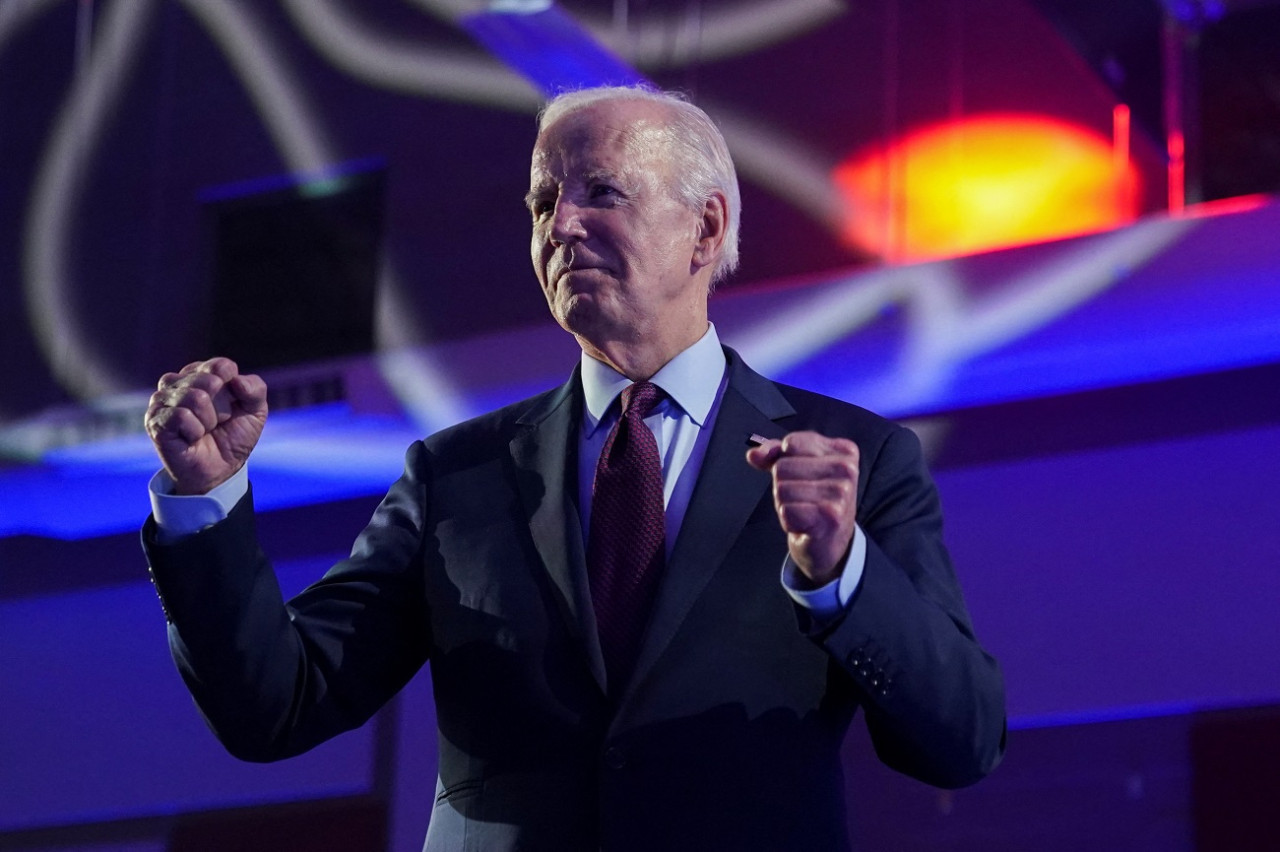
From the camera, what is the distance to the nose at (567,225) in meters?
1.62

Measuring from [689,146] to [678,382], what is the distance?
0.90 feet

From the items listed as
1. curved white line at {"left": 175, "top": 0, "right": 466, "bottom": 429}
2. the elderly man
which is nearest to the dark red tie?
the elderly man

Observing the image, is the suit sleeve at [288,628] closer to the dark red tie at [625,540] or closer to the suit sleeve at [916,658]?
the dark red tie at [625,540]

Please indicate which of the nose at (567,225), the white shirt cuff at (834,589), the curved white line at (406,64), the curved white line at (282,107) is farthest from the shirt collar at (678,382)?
the curved white line at (406,64)

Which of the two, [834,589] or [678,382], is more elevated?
[678,382]

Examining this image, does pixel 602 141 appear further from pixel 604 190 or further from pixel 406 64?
pixel 406 64

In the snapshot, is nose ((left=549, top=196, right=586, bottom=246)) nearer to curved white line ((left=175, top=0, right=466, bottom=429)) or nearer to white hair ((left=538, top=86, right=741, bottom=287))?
white hair ((left=538, top=86, right=741, bottom=287))

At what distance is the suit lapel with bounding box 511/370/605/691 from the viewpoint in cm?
142

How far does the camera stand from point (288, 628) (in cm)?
140

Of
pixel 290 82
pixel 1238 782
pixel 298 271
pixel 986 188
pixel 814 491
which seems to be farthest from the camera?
pixel 290 82

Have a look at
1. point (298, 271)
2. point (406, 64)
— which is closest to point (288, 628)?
point (298, 271)

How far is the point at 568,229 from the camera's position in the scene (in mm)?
1621

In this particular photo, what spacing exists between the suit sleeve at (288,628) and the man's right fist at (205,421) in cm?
4

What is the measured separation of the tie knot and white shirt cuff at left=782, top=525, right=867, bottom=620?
13.6 inches
